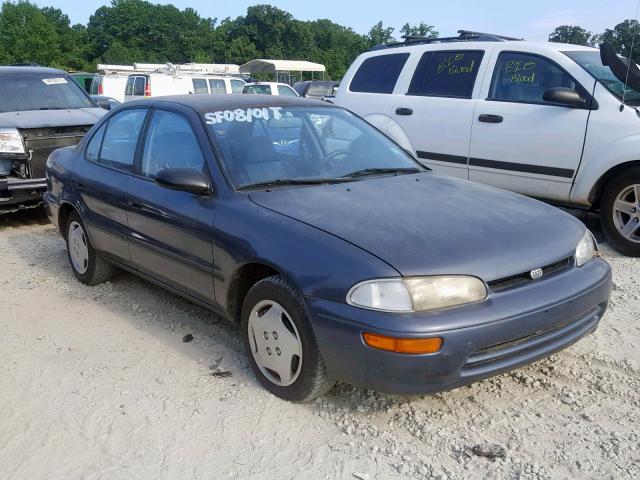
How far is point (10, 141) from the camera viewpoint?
23.6 feet

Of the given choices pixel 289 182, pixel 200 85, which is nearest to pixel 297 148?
pixel 289 182

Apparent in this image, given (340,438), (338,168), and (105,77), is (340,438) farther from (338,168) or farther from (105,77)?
(105,77)

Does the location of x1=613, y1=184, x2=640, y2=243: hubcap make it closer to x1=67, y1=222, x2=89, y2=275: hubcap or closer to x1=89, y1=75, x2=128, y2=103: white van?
x1=67, y1=222, x2=89, y2=275: hubcap

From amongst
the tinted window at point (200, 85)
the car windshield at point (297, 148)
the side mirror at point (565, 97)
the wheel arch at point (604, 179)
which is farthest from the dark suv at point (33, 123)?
the tinted window at point (200, 85)

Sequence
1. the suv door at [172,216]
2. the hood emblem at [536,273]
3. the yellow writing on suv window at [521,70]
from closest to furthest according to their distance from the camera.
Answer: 1. the hood emblem at [536,273]
2. the suv door at [172,216]
3. the yellow writing on suv window at [521,70]

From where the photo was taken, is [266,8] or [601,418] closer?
[601,418]

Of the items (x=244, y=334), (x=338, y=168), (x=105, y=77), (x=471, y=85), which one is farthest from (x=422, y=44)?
(x=105, y=77)

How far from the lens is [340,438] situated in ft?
9.68

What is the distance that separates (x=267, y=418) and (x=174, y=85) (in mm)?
17703

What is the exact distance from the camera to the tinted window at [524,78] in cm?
589

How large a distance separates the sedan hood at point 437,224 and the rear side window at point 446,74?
2.99m

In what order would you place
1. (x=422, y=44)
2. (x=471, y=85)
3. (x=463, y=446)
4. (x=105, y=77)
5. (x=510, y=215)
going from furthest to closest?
(x=105, y=77)
(x=422, y=44)
(x=471, y=85)
(x=510, y=215)
(x=463, y=446)

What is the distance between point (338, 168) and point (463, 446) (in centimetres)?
182

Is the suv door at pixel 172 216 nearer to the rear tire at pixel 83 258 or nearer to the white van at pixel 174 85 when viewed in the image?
the rear tire at pixel 83 258
